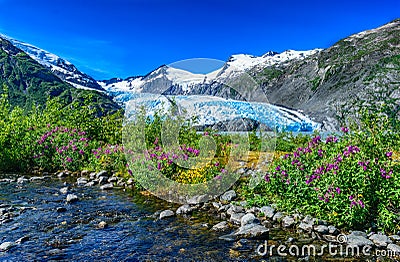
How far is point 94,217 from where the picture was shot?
354 inches

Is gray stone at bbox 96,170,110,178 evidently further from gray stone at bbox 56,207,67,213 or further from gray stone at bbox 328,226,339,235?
gray stone at bbox 328,226,339,235

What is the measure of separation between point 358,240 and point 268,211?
237 cm

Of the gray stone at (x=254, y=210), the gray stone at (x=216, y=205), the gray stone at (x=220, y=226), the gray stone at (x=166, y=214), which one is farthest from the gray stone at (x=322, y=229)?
the gray stone at (x=166, y=214)

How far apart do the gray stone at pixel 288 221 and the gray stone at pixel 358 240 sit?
51.3 inches

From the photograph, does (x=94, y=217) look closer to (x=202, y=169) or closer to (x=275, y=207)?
(x=202, y=169)

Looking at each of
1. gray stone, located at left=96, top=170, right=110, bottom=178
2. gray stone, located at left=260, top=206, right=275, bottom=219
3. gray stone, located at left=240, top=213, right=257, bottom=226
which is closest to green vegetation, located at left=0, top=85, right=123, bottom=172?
gray stone, located at left=96, top=170, right=110, bottom=178

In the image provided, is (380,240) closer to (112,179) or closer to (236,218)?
(236,218)

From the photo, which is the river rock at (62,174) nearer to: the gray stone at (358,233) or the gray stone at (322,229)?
the gray stone at (322,229)

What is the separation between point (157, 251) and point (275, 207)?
3422mm

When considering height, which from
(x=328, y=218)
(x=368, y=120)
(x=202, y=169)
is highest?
(x=368, y=120)

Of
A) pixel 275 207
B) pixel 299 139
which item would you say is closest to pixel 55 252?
pixel 275 207

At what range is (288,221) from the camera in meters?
7.73

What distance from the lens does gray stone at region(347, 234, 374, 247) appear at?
6.31 m

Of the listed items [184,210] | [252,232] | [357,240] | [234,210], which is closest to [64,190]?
[184,210]
